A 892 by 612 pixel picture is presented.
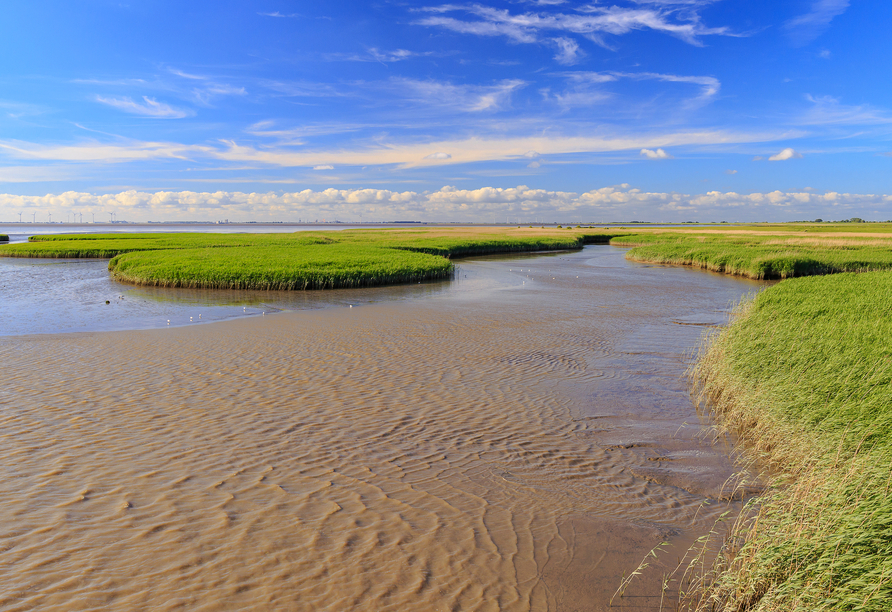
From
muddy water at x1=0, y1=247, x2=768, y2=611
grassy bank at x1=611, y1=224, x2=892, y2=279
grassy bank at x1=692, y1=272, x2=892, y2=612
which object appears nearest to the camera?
grassy bank at x1=692, y1=272, x2=892, y2=612

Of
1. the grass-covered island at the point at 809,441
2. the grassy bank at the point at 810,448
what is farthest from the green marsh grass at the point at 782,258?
the grassy bank at the point at 810,448

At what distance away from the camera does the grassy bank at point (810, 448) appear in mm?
4547

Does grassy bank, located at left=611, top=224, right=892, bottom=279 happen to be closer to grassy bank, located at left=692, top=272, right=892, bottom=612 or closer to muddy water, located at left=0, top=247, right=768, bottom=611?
grassy bank, located at left=692, top=272, right=892, bottom=612

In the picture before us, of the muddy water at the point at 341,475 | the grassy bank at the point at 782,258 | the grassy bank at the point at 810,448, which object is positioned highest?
the grassy bank at the point at 782,258

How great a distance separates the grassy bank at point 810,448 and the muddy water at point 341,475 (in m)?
0.91

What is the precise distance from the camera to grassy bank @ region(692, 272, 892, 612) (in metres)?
4.55

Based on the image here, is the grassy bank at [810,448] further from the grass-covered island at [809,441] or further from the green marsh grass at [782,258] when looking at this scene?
the green marsh grass at [782,258]

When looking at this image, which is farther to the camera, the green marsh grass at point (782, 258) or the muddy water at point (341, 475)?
the green marsh grass at point (782, 258)

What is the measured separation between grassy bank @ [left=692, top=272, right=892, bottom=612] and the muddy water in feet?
3.00

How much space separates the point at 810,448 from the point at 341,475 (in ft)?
Result: 24.0

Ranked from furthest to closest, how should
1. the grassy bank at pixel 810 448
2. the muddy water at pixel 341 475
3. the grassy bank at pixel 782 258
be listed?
the grassy bank at pixel 782 258
the muddy water at pixel 341 475
the grassy bank at pixel 810 448

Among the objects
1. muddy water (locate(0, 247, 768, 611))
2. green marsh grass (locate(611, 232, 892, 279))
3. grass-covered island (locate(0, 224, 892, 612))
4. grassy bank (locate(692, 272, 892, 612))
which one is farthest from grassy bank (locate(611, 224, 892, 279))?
muddy water (locate(0, 247, 768, 611))

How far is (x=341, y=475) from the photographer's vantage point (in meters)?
8.02

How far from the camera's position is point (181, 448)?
8781 mm
